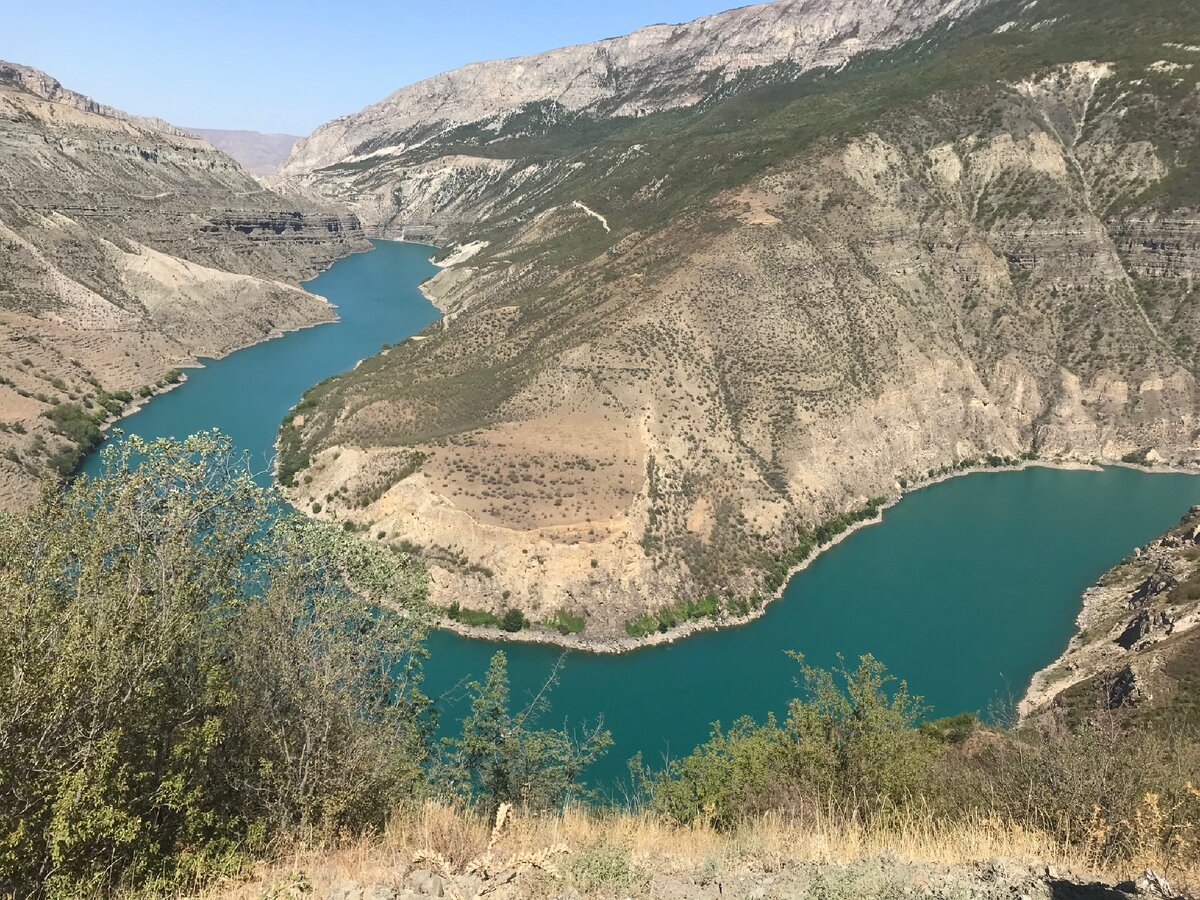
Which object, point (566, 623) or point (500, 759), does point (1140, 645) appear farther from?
point (500, 759)

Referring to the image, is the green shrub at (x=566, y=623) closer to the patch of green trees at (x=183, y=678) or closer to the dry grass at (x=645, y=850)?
the patch of green trees at (x=183, y=678)

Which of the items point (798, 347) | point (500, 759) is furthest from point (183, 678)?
point (798, 347)

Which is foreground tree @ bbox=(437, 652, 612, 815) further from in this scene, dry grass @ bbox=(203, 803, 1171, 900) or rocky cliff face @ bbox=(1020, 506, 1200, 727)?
rocky cliff face @ bbox=(1020, 506, 1200, 727)

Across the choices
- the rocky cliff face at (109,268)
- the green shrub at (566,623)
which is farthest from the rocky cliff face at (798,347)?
the rocky cliff face at (109,268)

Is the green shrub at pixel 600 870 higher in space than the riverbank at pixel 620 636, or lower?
lower

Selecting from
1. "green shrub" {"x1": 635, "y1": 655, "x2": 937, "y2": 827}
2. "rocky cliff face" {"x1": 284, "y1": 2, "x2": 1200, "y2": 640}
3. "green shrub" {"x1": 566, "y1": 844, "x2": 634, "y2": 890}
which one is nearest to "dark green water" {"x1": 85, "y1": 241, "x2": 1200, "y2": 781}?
"rocky cliff face" {"x1": 284, "y1": 2, "x2": 1200, "y2": 640}

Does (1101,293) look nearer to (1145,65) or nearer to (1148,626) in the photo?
(1145,65)

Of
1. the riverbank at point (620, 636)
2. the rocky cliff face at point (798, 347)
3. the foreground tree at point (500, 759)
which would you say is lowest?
the foreground tree at point (500, 759)
